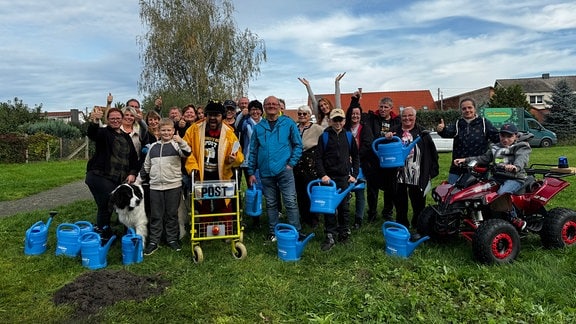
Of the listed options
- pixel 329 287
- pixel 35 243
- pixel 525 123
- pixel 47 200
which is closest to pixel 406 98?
pixel 525 123

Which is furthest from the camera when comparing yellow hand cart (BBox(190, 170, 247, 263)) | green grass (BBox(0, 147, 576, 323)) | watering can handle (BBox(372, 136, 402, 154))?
watering can handle (BBox(372, 136, 402, 154))

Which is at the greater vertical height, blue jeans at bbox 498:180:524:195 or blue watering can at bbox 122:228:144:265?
blue jeans at bbox 498:180:524:195

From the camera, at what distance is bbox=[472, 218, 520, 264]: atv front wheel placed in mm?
4637

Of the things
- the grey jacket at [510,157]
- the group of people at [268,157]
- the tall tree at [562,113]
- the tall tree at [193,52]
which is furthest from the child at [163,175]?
the tall tree at [562,113]

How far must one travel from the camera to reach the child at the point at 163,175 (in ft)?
18.9

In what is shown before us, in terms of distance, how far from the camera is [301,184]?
266 inches

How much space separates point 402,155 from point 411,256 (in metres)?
1.54

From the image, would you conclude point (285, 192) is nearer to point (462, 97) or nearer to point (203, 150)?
point (203, 150)

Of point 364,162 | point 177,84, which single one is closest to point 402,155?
point 364,162

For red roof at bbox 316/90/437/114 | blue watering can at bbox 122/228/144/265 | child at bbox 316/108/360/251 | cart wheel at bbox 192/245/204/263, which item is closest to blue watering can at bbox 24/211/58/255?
blue watering can at bbox 122/228/144/265

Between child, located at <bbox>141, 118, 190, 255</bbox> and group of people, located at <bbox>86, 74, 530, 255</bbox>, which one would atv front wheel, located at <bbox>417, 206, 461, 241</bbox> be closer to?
group of people, located at <bbox>86, 74, 530, 255</bbox>

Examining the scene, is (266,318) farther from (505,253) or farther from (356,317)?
(505,253)

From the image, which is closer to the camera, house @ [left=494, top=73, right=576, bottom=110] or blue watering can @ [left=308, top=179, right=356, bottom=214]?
blue watering can @ [left=308, top=179, right=356, bottom=214]

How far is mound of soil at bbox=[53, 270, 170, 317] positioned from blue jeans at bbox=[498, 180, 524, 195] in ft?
13.3
